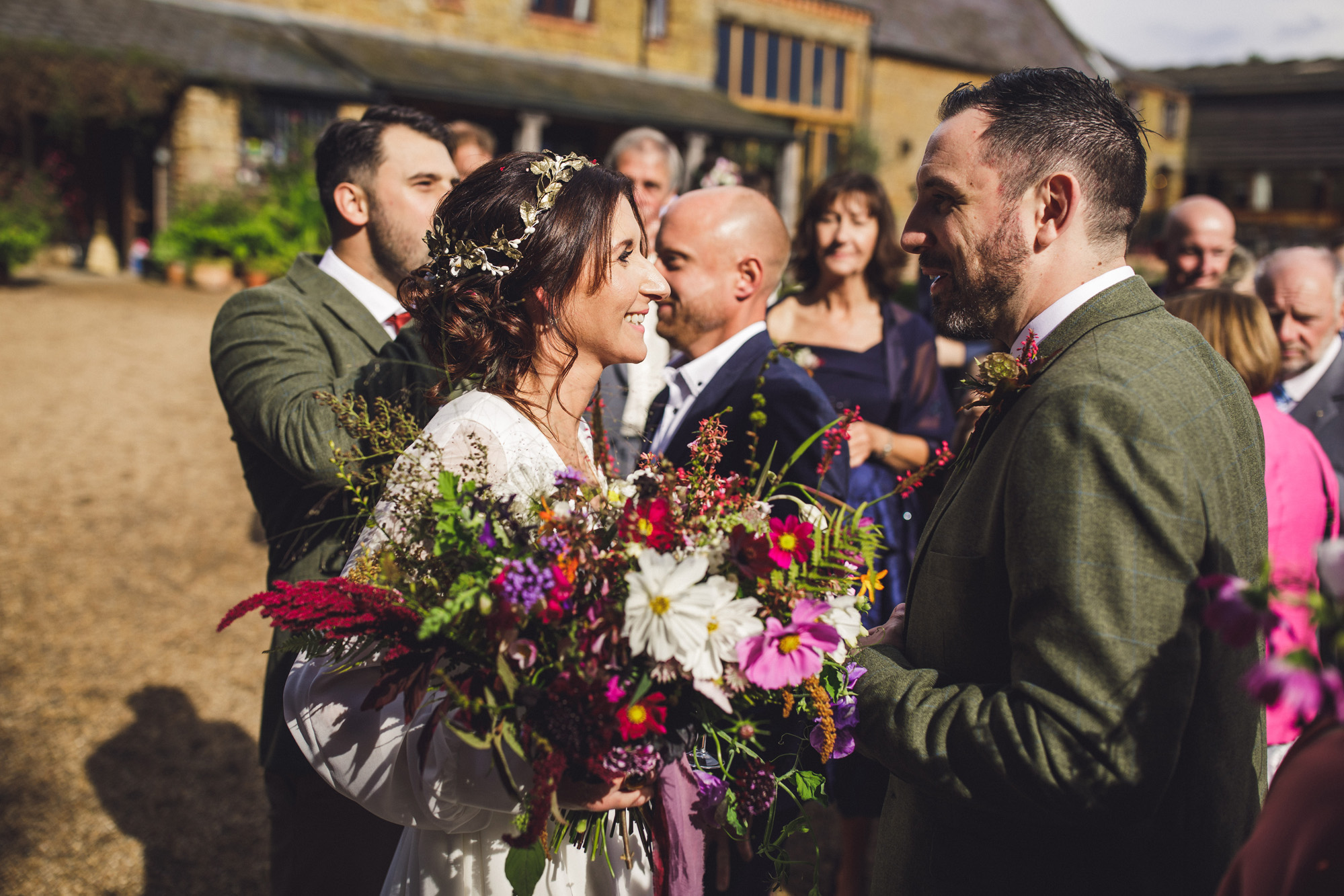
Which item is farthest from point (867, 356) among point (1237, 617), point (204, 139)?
point (204, 139)

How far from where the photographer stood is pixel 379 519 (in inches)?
69.6

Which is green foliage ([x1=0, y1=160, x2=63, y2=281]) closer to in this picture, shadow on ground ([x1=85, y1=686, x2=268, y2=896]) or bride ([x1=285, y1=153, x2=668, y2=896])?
shadow on ground ([x1=85, y1=686, x2=268, y2=896])

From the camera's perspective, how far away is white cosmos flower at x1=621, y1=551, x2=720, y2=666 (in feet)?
4.52

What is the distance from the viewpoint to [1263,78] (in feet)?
128

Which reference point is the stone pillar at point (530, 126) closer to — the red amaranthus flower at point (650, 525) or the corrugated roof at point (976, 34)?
the corrugated roof at point (976, 34)

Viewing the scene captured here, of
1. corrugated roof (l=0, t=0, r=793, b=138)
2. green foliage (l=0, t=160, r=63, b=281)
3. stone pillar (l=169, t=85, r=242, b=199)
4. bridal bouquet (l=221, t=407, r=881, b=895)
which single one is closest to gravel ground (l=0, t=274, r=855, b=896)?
bridal bouquet (l=221, t=407, r=881, b=895)

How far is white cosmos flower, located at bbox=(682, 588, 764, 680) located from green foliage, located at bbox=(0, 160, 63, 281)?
15.8 meters

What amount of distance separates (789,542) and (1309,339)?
405 centimetres

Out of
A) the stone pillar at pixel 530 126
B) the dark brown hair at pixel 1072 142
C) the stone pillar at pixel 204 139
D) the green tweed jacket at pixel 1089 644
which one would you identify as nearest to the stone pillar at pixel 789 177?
the stone pillar at pixel 530 126

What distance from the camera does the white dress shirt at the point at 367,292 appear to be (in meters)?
3.07

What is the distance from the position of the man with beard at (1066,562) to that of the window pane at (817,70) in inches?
1064

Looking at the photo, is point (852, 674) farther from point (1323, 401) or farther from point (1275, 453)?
point (1323, 401)

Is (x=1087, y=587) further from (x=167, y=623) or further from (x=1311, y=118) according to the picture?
(x=1311, y=118)

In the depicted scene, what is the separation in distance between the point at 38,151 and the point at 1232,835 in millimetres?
21369
